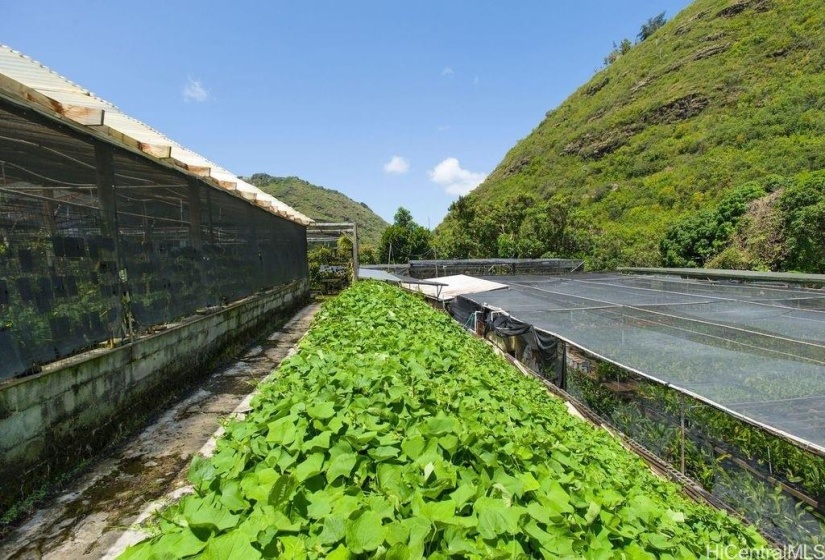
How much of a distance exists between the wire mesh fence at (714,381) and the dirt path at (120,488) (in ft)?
14.9

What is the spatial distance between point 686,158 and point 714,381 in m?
41.8

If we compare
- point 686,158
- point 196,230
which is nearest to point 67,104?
point 196,230

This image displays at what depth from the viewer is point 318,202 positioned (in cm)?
7288

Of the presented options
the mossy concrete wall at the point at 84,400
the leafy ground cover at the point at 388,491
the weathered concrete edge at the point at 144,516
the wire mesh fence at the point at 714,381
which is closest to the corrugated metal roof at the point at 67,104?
the mossy concrete wall at the point at 84,400

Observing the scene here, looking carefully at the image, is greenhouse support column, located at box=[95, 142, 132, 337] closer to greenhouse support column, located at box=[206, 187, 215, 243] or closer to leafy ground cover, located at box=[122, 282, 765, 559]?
greenhouse support column, located at box=[206, 187, 215, 243]

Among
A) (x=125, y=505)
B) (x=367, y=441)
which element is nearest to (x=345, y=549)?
(x=367, y=441)

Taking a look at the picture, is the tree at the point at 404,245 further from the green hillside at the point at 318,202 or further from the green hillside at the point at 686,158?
the green hillside at the point at 318,202

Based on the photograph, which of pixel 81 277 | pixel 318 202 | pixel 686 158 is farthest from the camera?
pixel 318 202

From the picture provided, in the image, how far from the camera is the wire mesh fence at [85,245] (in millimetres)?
3041

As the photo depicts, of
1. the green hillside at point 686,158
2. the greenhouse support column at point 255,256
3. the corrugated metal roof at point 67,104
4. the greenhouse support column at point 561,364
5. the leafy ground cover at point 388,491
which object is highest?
the green hillside at point 686,158

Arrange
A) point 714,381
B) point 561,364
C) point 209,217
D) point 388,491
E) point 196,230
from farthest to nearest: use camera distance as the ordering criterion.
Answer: point 209,217 < point 196,230 < point 561,364 < point 714,381 < point 388,491

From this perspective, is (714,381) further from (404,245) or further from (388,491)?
(404,245)

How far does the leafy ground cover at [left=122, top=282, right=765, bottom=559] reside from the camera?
95cm

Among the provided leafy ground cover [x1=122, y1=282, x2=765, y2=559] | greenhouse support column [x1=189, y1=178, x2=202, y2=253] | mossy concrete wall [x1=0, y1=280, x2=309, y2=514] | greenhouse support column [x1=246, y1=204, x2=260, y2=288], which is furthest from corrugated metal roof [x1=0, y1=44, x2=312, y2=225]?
greenhouse support column [x1=246, y1=204, x2=260, y2=288]
